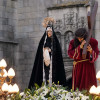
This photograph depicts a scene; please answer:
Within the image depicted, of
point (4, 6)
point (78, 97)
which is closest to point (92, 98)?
point (78, 97)

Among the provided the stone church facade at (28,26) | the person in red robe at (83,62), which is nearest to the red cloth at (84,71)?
the person in red robe at (83,62)

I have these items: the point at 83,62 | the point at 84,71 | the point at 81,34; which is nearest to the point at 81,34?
the point at 81,34

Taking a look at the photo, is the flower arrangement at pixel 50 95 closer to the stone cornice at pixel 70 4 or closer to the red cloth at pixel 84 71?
the red cloth at pixel 84 71

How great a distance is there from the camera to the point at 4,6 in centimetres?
1016

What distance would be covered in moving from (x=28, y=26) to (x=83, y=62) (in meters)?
3.99

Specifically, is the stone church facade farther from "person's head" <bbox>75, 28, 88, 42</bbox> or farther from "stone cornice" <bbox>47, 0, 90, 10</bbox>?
"person's head" <bbox>75, 28, 88, 42</bbox>

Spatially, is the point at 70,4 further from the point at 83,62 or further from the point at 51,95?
the point at 51,95

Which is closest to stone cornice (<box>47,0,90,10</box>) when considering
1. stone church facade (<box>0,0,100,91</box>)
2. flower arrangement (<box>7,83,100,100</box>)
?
stone church facade (<box>0,0,100,91</box>)

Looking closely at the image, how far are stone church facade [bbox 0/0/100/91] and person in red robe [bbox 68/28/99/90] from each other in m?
3.07

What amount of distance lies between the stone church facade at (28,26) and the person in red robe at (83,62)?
307 cm

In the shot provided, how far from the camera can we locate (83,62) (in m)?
6.53

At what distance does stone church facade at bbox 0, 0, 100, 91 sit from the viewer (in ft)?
32.0

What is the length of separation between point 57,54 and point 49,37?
1.22 feet

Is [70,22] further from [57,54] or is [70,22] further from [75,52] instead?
[75,52]
